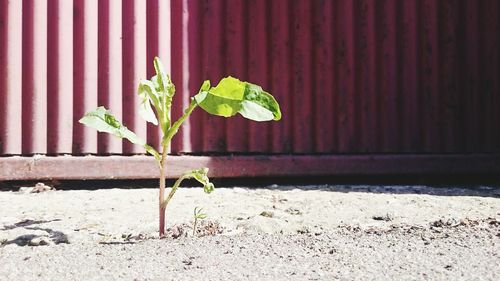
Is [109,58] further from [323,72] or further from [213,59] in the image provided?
[323,72]

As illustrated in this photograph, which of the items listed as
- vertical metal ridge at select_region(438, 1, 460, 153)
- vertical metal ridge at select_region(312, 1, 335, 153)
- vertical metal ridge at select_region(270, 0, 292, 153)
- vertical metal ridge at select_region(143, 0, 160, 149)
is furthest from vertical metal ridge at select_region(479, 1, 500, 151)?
vertical metal ridge at select_region(143, 0, 160, 149)

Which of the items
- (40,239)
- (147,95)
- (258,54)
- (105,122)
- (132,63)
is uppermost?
(258,54)

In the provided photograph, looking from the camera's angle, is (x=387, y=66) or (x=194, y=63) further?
(x=387, y=66)

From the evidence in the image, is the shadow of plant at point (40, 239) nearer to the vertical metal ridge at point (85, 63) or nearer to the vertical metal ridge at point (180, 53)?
the vertical metal ridge at point (85, 63)

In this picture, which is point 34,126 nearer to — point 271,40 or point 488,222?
point 271,40

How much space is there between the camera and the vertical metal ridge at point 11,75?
11.7ft

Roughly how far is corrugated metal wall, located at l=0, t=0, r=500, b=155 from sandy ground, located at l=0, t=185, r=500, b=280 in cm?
51

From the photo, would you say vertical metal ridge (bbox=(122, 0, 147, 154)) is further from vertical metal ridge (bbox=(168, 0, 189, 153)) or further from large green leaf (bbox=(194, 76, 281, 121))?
large green leaf (bbox=(194, 76, 281, 121))

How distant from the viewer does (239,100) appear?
88.0 inches

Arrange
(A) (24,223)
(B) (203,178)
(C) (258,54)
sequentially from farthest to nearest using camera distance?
(C) (258,54)
(A) (24,223)
(B) (203,178)

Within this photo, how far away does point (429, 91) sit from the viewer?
443 centimetres

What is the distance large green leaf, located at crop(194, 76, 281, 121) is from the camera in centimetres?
222

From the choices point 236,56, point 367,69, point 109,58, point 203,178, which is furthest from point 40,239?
point 367,69

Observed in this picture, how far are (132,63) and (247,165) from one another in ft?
3.53
